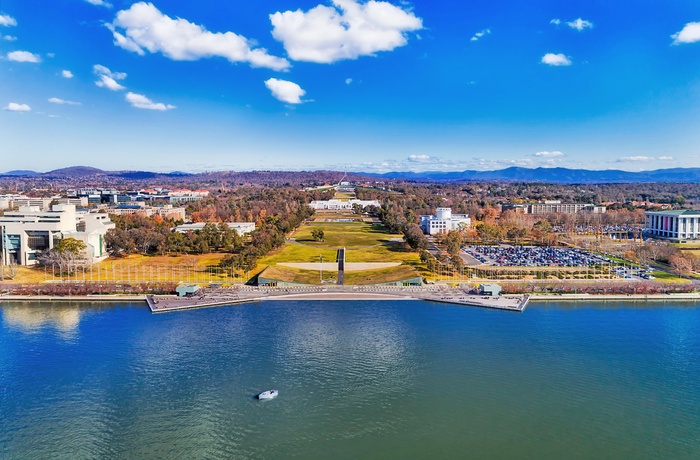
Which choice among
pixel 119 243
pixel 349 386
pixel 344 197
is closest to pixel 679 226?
pixel 349 386

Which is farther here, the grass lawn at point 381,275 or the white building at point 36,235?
the white building at point 36,235

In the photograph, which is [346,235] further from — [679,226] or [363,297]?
[679,226]

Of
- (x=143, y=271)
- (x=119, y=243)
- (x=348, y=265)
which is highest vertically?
(x=119, y=243)

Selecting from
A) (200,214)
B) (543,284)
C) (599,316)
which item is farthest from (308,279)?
(200,214)

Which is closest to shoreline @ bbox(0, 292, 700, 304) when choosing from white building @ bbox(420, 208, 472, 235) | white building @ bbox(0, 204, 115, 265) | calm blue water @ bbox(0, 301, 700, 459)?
calm blue water @ bbox(0, 301, 700, 459)

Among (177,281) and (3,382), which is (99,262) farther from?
(3,382)

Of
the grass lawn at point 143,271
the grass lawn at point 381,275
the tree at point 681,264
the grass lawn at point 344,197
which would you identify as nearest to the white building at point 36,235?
the grass lawn at point 143,271

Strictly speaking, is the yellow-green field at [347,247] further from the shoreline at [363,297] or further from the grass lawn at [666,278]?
the grass lawn at [666,278]
